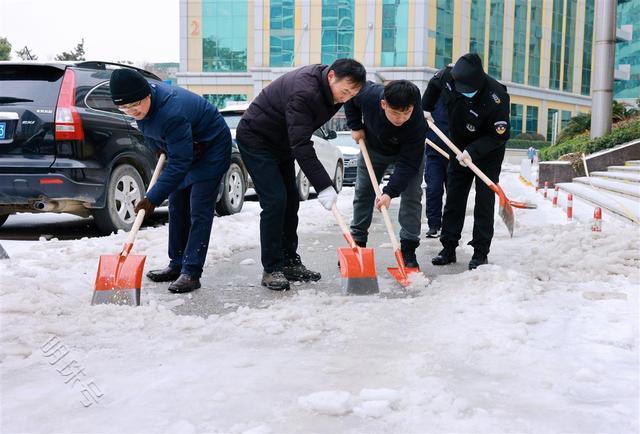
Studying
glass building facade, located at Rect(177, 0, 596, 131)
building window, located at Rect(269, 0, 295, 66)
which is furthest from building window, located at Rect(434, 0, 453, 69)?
building window, located at Rect(269, 0, 295, 66)

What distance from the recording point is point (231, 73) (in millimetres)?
47938

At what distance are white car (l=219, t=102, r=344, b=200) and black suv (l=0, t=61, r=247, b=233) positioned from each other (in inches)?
157

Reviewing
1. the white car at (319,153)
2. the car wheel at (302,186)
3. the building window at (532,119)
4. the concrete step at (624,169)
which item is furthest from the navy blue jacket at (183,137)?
the building window at (532,119)

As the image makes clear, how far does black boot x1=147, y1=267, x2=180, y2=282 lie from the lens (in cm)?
489

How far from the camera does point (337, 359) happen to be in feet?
10.2

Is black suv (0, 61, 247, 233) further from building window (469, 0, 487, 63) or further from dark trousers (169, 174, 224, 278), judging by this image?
building window (469, 0, 487, 63)

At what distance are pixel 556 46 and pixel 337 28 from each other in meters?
21.4

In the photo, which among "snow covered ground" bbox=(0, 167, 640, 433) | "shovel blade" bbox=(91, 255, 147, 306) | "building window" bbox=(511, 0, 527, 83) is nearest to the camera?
"snow covered ground" bbox=(0, 167, 640, 433)

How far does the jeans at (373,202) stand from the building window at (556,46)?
2104 inches

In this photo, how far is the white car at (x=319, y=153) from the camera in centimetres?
1100

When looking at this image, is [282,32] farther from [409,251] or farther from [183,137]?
[183,137]

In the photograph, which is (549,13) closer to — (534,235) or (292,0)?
(292,0)

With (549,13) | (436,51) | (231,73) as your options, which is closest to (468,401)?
(436,51)

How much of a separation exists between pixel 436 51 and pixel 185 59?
706 inches
